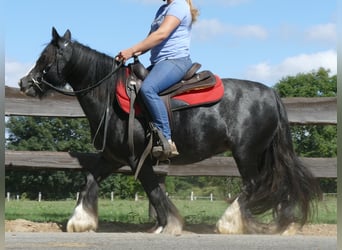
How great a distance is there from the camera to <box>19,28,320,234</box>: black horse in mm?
7480

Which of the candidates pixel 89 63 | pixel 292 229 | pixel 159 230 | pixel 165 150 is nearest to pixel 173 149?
pixel 165 150

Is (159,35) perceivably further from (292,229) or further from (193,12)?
(292,229)

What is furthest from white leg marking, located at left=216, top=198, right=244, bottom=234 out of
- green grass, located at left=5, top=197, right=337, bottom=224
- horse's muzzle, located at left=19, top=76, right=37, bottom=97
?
horse's muzzle, located at left=19, top=76, right=37, bottom=97

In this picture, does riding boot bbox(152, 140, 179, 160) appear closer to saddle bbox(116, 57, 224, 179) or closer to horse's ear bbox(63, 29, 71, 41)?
saddle bbox(116, 57, 224, 179)

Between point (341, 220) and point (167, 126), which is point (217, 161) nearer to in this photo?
point (167, 126)

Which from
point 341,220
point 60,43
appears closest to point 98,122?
point 60,43

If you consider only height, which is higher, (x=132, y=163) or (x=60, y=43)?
(x=60, y=43)

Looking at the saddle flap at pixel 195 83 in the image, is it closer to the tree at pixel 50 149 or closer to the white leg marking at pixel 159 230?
Result: the white leg marking at pixel 159 230

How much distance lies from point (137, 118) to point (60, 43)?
1.34 metres

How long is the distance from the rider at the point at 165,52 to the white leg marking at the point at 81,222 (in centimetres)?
133

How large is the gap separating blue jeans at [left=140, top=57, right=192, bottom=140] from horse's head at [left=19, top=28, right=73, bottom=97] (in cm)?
116

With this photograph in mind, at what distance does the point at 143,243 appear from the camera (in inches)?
237

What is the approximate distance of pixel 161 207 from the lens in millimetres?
7344

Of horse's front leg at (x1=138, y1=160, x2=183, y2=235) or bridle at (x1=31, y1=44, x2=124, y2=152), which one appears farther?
bridle at (x1=31, y1=44, x2=124, y2=152)
